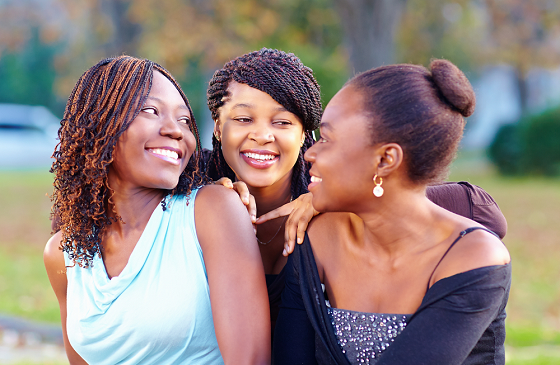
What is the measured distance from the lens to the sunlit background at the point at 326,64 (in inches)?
252

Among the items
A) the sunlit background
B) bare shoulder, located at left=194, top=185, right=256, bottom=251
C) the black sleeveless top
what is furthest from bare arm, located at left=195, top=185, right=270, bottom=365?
the sunlit background

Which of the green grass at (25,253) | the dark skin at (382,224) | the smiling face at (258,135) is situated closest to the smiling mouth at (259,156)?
the smiling face at (258,135)

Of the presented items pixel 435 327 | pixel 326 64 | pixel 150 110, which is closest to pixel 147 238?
pixel 150 110

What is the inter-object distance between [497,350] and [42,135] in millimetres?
24586

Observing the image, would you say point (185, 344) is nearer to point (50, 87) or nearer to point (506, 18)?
point (506, 18)

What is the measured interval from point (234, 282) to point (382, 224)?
0.63 m

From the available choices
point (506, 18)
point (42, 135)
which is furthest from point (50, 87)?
point (506, 18)

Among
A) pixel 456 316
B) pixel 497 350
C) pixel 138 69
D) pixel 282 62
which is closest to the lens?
pixel 456 316

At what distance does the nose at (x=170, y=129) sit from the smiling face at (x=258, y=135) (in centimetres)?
49

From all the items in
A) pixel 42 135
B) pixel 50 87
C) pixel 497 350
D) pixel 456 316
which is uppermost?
pixel 50 87

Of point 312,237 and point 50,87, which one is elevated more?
point 50,87

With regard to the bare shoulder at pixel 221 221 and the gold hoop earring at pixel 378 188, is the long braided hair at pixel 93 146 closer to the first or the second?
the bare shoulder at pixel 221 221

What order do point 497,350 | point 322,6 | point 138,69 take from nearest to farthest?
point 497,350
point 138,69
point 322,6

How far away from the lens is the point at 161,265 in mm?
2418
